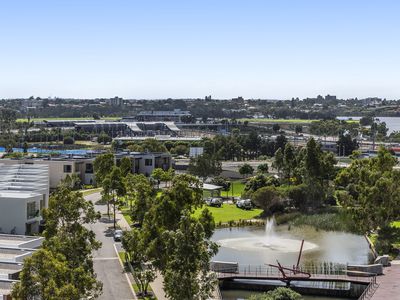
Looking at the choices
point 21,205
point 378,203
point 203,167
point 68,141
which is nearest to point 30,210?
point 21,205

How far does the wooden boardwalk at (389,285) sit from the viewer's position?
3203 cm

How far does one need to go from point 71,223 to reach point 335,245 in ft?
83.8

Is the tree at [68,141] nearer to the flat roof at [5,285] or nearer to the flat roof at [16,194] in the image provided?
the flat roof at [16,194]

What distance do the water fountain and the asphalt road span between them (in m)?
8.38

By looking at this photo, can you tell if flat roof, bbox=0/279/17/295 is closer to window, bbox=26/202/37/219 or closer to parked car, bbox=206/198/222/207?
window, bbox=26/202/37/219

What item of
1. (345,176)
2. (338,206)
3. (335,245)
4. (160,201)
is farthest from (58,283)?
(345,176)

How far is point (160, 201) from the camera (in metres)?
34.8

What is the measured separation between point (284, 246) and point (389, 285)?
526 inches

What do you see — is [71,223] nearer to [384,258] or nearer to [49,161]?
[384,258]

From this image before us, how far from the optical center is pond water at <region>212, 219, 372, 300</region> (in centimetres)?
4259

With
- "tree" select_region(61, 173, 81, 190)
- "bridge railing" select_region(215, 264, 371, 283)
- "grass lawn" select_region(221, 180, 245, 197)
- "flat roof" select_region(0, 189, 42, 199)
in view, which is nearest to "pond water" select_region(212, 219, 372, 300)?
"bridge railing" select_region(215, 264, 371, 283)

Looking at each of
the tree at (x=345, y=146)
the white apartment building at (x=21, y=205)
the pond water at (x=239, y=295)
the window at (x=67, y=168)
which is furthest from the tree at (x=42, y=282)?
the tree at (x=345, y=146)

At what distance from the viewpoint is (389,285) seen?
34250mm

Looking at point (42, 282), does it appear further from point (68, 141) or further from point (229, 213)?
point (68, 141)
